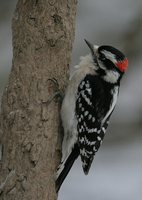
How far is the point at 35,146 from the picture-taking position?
199 inches

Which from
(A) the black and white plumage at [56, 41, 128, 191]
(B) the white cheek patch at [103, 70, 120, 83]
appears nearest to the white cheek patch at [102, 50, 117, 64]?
(A) the black and white plumage at [56, 41, 128, 191]

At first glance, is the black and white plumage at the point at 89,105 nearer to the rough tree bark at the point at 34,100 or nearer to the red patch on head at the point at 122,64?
the red patch on head at the point at 122,64

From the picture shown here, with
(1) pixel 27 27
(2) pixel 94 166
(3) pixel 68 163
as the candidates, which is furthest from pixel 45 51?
(2) pixel 94 166

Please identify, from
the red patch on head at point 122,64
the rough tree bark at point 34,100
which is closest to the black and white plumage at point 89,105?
the red patch on head at point 122,64

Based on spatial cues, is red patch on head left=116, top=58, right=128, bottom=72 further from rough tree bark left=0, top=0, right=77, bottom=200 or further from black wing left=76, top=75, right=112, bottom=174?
rough tree bark left=0, top=0, right=77, bottom=200

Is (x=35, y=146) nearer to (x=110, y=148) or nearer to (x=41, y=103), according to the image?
(x=41, y=103)

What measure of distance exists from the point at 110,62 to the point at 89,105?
0.39 m

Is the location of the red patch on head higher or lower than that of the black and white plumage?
higher

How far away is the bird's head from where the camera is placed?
5.32m

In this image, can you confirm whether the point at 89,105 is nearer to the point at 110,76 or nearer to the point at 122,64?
the point at 110,76

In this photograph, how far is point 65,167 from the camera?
210 inches

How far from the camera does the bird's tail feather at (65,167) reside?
17.3ft

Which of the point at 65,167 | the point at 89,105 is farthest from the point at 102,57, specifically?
the point at 65,167

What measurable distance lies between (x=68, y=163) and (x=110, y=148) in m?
2.76
